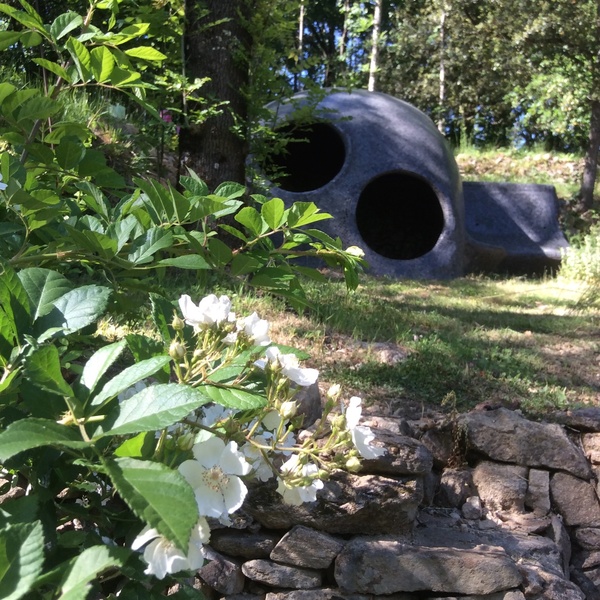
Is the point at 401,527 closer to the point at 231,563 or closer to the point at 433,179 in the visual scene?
the point at 231,563

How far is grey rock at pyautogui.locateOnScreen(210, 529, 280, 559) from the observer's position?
268 centimetres

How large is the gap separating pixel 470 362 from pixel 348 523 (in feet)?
6.41

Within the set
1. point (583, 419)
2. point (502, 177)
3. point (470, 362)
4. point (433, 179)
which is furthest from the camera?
point (502, 177)

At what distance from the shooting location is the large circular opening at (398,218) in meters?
10.4

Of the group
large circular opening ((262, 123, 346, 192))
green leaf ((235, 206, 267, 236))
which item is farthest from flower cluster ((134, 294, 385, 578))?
large circular opening ((262, 123, 346, 192))

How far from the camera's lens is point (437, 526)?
3.07 meters

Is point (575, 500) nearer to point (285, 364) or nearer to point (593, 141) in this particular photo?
point (285, 364)

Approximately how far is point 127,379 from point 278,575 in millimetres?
2042

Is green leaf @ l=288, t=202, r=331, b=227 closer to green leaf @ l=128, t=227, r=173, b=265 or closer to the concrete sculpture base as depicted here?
green leaf @ l=128, t=227, r=173, b=265

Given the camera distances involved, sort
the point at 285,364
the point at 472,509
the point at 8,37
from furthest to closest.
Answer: the point at 472,509 → the point at 8,37 → the point at 285,364

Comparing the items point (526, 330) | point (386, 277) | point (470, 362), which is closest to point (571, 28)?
point (386, 277)

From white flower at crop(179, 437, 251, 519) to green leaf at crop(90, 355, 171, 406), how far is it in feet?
0.42

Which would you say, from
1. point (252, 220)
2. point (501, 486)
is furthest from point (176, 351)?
point (501, 486)

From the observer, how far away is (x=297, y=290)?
135 centimetres
